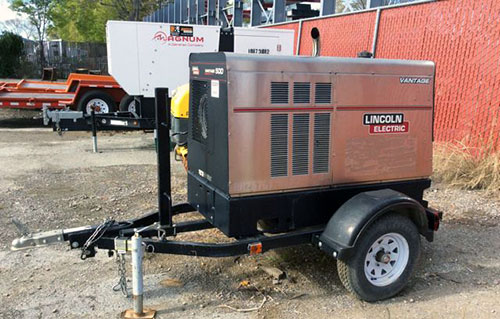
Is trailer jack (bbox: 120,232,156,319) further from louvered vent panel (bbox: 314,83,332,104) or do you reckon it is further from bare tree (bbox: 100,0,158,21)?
bare tree (bbox: 100,0,158,21)

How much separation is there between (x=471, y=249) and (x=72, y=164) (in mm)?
6928

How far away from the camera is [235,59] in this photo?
3.35 m

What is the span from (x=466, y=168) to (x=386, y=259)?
4341mm

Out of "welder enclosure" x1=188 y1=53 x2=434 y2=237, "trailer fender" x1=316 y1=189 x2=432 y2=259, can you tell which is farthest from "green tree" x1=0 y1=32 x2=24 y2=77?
"trailer fender" x1=316 y1=189 x2=432 y2=259

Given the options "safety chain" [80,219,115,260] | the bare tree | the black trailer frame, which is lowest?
"safety chain" [80,219,115,260]

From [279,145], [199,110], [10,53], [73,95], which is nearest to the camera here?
[279,145]

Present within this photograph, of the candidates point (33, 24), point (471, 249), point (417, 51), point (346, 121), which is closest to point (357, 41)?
point (417, 51)

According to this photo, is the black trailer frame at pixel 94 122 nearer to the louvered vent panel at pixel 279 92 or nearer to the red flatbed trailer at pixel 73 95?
the red flatbed trailer at pixel 73 95

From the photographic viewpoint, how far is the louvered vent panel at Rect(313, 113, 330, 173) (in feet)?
12.4

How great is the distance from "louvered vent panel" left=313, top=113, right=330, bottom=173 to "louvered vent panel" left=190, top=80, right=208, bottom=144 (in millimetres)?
930

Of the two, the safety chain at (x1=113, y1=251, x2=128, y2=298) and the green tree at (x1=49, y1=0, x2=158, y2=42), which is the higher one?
the green tree at (x1=49, y1=0, x2=158, y2=42)

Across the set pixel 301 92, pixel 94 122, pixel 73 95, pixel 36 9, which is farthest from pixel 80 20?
pixel 301 92

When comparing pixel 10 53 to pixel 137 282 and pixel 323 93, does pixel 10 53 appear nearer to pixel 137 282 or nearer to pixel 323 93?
pixel 137 282

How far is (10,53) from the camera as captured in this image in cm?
2762
